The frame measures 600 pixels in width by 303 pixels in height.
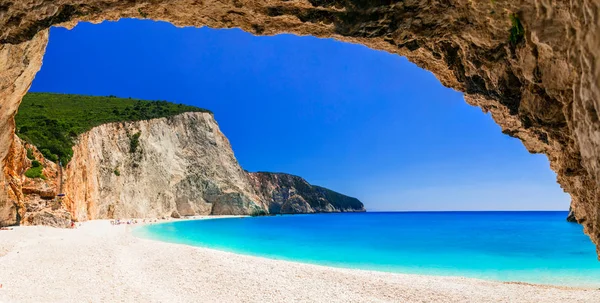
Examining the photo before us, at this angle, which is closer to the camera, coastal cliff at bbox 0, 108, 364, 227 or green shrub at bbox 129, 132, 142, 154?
coastal cliff at bbox 0, 108, 364, 227

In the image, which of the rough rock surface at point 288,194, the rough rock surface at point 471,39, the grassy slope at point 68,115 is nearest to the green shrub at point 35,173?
the grassy slope at point 68,115

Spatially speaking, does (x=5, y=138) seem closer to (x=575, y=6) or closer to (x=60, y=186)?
(x=575, y=6)

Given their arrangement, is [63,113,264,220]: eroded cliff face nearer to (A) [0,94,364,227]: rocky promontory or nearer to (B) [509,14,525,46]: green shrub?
(A) [0,94,364,227]: rocky promontory

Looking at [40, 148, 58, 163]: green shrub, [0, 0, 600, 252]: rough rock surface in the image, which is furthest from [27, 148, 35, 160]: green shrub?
[0, 0, 600, 252]: rough rock surface

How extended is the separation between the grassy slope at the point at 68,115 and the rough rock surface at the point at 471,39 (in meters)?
27.2

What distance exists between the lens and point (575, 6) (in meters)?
2.38

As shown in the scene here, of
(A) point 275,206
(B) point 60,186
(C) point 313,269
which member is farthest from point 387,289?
(A) point 275,206

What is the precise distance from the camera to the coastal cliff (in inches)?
901

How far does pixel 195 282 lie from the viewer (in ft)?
33.8

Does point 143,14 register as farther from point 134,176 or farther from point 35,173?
point 134,176

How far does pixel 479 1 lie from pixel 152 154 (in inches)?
2028

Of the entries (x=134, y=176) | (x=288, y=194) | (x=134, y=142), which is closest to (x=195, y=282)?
(x=134, y=176)

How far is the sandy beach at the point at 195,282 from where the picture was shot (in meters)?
8.72

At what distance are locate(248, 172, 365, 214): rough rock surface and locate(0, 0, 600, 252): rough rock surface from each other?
8762 centimetres
